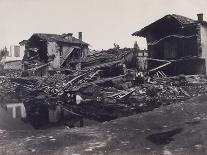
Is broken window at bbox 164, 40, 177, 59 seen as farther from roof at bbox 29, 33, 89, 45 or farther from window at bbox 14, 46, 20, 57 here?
window at bbox 14, 46, 20, 57

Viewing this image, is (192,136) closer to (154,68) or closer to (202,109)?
(202,109)

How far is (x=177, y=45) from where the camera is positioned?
78.6ft

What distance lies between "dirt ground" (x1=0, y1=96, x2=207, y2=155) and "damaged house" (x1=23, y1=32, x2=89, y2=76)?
2469cm

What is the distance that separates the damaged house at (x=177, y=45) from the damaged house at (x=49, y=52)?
13.1 meters

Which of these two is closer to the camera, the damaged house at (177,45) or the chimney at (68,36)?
the damaged house at (177,45)

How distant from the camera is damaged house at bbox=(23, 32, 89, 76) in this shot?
35062mm

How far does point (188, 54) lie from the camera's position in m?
23.5

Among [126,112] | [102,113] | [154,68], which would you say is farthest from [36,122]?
[154,68]

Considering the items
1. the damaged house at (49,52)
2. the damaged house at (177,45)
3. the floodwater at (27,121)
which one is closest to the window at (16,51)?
the damaged house at (49,52)

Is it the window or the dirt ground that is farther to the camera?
the window

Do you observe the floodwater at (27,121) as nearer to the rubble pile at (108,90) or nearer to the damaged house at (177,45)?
the rubble pile at (108,90)

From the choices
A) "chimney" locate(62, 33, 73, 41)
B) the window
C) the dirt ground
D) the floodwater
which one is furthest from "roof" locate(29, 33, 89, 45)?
the dirt ground

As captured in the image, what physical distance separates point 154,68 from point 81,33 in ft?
60.6

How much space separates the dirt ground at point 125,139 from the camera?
7.17 m
